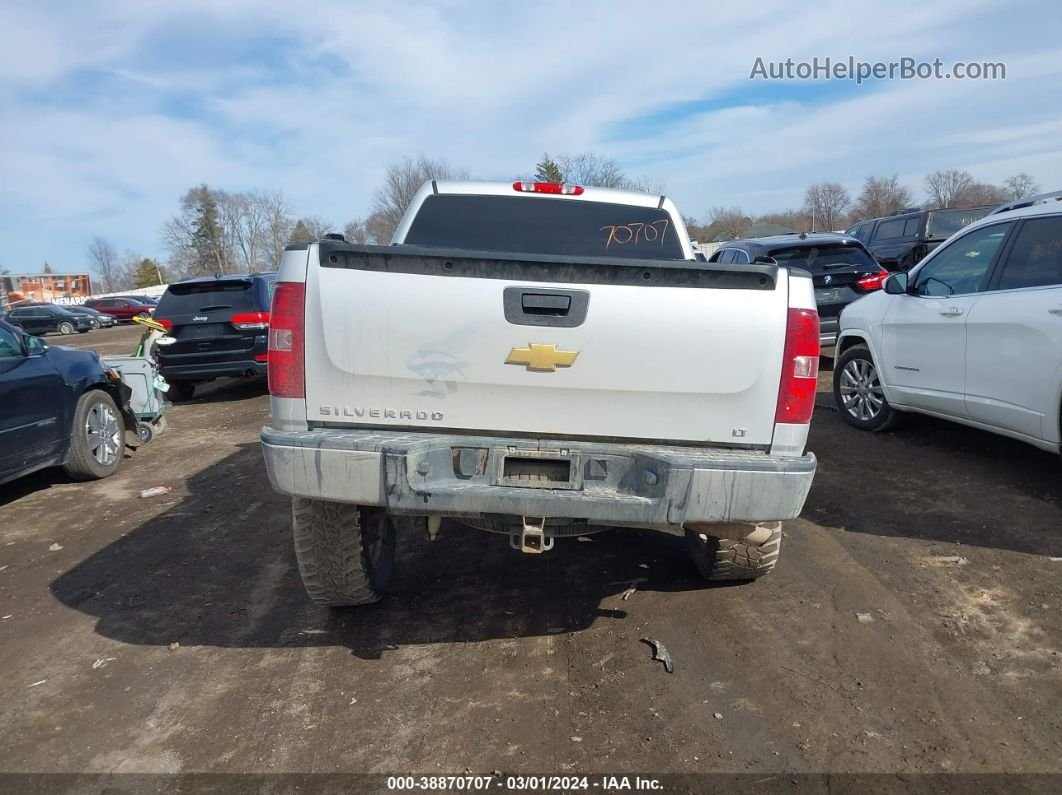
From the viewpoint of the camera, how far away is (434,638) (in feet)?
11.1

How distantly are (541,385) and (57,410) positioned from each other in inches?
195

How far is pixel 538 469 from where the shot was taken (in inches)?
111

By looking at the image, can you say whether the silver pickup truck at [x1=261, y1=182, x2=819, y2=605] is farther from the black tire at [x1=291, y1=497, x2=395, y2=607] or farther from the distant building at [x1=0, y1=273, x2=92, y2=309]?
the distant building at [x1=0, y1=273, x2=92, y2=309]

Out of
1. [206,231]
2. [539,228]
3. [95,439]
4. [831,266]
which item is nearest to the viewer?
[539,228]

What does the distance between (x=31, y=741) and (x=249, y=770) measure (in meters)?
0.96

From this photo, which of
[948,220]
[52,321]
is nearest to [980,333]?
[948,220]

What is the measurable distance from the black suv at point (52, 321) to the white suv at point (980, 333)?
130ft

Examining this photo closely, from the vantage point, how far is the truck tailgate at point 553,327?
274 centimetres

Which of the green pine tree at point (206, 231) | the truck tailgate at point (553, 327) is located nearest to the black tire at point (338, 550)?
the truck tailgate at point (553, 327)

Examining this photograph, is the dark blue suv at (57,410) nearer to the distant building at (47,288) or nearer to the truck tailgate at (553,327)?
the truck tailgate at (553,327)

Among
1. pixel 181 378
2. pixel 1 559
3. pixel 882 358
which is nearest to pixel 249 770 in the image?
pixel 1 559

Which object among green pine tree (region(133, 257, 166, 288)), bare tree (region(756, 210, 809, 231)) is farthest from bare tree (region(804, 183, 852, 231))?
green pine tree (region(133, 257, 166, 288))

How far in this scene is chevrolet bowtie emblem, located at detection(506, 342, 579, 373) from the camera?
9.04ft

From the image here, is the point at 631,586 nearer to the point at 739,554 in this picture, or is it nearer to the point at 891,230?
the point at 739,554
